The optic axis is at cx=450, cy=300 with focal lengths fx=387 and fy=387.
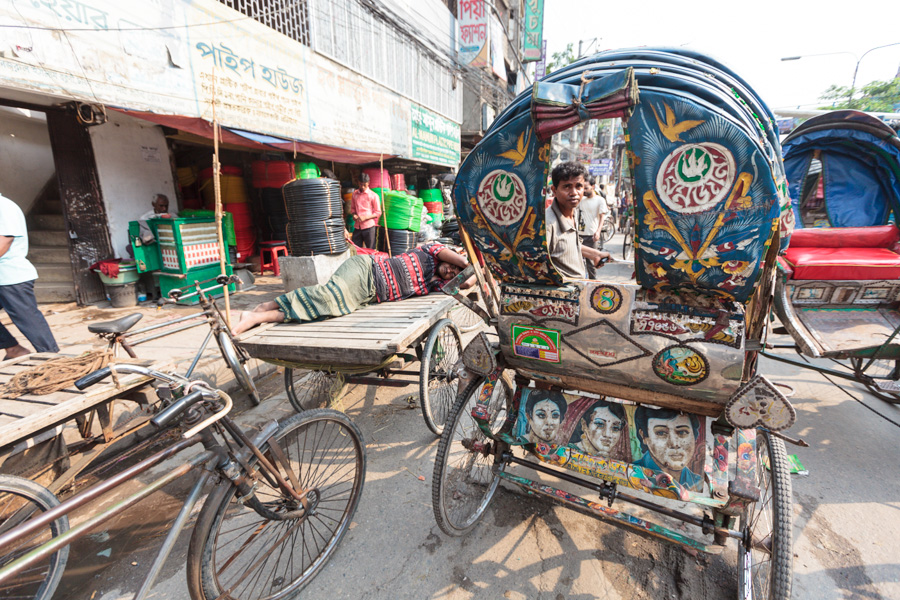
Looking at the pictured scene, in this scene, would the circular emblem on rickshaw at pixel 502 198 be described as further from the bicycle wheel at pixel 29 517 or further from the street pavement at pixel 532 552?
the bicycle wheel at pixel 29 517

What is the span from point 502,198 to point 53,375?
2631 mm

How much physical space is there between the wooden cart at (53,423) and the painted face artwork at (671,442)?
274 cm

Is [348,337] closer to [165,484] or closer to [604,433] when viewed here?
[165,484]

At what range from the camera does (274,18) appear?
6.72m

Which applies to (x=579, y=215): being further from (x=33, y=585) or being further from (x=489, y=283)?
(x=33, y=585)

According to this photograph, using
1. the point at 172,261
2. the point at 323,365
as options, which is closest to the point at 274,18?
the point at 172,261

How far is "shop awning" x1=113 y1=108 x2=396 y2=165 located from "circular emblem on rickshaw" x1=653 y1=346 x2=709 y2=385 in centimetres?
583

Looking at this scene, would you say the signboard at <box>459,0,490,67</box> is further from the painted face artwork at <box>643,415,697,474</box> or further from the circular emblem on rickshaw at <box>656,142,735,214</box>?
the painted face artwork at <box>643,415,697,474</box>

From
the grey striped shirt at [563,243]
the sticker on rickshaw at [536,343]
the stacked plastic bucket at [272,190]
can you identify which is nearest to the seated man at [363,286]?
the grey striped shirt at [563,243]

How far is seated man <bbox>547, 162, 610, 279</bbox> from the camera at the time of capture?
2873 mm

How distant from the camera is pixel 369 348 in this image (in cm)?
247

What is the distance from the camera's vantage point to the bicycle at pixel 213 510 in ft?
4.33

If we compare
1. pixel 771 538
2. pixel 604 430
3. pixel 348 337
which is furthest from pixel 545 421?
pixel 348 337

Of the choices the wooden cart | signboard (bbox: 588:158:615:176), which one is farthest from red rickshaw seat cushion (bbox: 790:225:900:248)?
signboard (bbox: 588:158:615:176)
